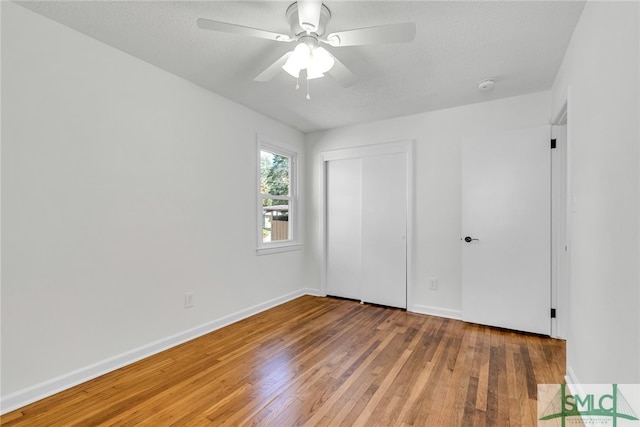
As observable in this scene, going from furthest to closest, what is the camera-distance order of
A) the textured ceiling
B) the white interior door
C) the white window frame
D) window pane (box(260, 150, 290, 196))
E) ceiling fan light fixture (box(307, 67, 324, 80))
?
window pane (box(260, 150, 290, 196)) < the white window frame < the white interior door < ceiling fan light fixture (box(307, 67, 324, 80)) < the textured ceiling

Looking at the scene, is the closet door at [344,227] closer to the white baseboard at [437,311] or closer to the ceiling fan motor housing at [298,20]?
the white baseboard at [437,311]

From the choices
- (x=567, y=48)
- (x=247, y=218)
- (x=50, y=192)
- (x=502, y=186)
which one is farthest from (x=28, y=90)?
(x=502, y=186)

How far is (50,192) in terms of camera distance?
6.48ft

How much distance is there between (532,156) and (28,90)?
4.06m

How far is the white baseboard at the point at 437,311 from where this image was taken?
341cm

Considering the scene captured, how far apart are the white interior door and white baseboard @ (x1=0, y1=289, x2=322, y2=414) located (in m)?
→ 2.61

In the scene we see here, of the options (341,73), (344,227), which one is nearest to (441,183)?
(344,227)

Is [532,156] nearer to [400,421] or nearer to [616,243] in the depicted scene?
[616,243]

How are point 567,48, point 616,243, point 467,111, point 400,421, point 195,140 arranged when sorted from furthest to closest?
point 467,111, point 195,140, point 567,48, point 400,421, point 616,243

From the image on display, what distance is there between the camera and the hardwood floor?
1.75 metres

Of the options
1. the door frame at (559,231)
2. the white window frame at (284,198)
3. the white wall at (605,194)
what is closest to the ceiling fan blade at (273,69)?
the white window frame at (284,198)

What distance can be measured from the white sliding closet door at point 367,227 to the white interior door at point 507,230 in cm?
77

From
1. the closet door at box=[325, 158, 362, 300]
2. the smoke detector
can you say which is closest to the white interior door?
the smoke detector

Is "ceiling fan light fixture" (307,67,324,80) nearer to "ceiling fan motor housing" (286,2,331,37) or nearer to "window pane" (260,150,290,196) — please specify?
"ceiling fan motor housing" (286,2,331,37)
